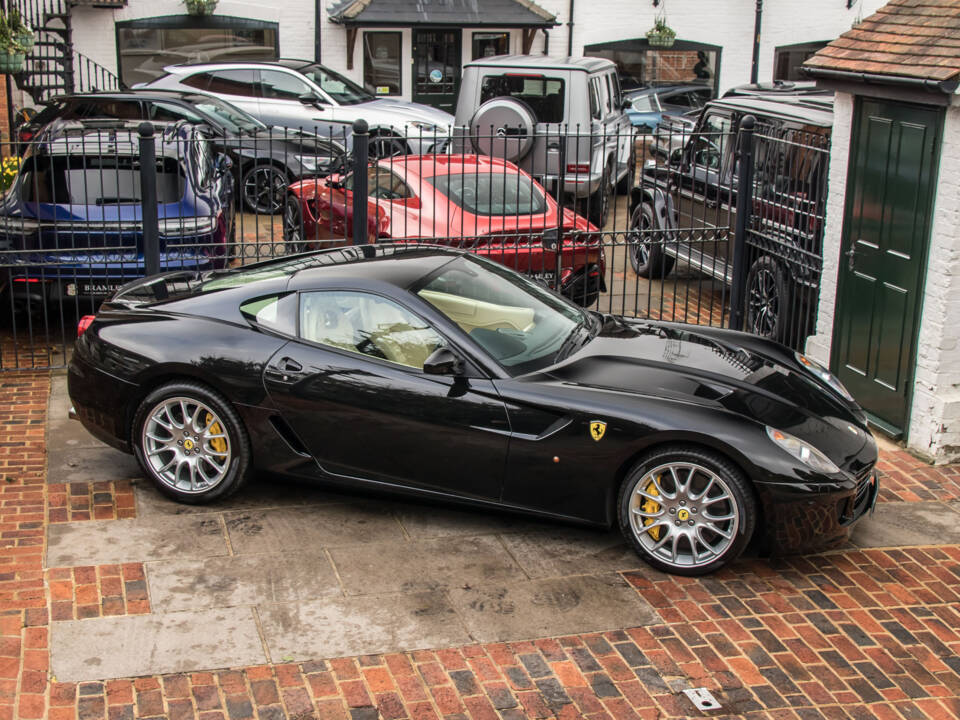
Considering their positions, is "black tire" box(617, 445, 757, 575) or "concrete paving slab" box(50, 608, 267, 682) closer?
"concrete paving slab" box(50, 608, 267, 682)

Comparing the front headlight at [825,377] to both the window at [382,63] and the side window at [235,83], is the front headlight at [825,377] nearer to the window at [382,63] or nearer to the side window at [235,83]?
the side window at [235,83]

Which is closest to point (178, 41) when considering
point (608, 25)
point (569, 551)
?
point (608, 25)

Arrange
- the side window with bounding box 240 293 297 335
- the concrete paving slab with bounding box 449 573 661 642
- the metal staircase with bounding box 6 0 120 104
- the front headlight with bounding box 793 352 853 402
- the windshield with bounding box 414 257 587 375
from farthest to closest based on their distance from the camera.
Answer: the metal staircase with bounding box 6 0 120 104 < the front headlight with bounding box 793 352 853 402 < the side window with bounding box 240 293 297 335 < the windshield with bounding box 414 257 587 375 < the concrete paving slab with bounding box 449 573 661 642

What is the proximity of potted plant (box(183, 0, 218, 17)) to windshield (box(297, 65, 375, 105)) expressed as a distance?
4.56 meters

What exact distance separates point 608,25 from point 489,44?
2711 millimetres

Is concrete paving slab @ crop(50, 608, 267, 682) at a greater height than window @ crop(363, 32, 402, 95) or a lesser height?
lesser

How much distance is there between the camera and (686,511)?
5.79 m

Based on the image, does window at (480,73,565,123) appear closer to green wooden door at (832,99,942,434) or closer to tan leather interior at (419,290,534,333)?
green wooden door at (832,99,942,434)

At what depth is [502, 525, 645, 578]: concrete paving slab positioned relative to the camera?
5.95 meters

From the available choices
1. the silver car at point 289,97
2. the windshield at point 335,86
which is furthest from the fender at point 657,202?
the windshield at point 335,86

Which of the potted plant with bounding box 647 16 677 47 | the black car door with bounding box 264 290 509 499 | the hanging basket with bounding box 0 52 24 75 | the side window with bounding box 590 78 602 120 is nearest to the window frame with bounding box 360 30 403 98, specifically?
the potted plant with bounding box 647 16 677 47

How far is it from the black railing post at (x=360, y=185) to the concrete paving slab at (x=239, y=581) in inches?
152

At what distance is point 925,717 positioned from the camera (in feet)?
15.7

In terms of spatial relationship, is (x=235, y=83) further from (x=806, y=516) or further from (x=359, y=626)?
(x=806, y=516)
